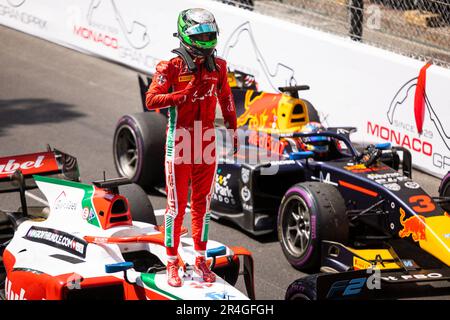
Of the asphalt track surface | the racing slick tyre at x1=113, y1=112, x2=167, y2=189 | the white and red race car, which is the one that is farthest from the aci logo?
the racing slick tyre at x1=113, y1=112, x2=167, y2=189

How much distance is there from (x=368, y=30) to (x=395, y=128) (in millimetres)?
1710

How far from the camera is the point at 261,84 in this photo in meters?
13.2

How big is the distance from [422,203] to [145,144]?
11.4 ft

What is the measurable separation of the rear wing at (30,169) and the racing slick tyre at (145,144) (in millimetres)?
2124

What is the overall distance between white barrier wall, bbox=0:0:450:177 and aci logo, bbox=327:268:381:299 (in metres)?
4.71

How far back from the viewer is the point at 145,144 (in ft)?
33.4

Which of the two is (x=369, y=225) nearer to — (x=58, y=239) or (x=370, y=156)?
(x=370, y=156)

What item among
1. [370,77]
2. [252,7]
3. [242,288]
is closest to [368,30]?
[370,77]

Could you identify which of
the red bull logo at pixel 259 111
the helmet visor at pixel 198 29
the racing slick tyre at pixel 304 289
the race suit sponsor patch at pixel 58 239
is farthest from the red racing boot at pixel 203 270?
the red bull logo at pixel 259 111

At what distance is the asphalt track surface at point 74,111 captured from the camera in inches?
360

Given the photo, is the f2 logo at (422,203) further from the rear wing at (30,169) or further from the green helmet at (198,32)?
the rear wing at (30,169)

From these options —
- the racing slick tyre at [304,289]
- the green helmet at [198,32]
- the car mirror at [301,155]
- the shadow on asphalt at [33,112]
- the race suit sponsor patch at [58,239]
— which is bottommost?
the racing slick tyre at [304,289]

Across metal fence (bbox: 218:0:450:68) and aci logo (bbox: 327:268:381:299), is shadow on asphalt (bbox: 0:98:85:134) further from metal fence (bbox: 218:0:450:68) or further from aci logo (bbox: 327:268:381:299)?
aci logo (bbox: 327:268:381:299)

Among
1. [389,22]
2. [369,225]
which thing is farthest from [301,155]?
[389,22]
